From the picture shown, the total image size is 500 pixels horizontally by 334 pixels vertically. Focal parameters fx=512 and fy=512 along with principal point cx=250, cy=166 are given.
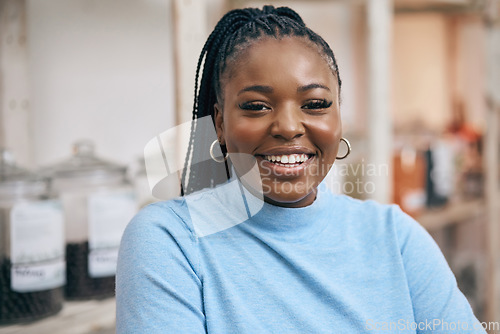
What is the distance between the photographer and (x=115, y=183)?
36.2 inches

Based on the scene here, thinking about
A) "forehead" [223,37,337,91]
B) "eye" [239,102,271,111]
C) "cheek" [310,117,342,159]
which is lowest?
"cheek" [310,117,342,159]

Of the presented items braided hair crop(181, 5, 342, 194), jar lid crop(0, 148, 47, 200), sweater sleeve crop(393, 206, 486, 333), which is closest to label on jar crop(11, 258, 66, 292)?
jar lid crop(0, 148, 47, 200)

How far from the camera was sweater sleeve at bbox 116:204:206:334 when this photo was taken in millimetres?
528

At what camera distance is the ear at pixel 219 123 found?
645mm

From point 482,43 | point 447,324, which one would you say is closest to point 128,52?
point 447,324

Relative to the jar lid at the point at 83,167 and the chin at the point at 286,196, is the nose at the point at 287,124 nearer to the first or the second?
the chin at the point at 286,196

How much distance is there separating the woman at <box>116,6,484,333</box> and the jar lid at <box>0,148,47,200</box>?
0.29 meters

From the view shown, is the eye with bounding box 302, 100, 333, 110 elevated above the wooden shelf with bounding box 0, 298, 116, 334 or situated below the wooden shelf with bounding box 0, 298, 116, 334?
above

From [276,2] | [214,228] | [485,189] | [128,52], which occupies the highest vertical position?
[276,2]

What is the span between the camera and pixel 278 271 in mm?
612

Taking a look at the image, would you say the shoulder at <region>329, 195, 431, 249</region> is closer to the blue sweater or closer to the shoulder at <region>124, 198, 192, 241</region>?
the blue sweater

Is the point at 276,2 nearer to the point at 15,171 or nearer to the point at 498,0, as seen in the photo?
the point at 498,0

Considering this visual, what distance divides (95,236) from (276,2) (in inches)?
35.9

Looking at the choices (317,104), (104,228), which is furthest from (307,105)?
(104,228)
